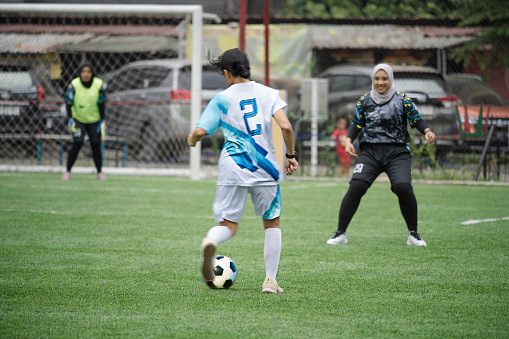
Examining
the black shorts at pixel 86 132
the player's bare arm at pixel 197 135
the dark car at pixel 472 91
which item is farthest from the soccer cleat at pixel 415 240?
the dark car at pixel 472 91

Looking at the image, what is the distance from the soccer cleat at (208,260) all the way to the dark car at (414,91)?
34.6 ft

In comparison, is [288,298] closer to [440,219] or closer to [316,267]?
[316,267]

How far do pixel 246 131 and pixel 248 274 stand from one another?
4.10ft

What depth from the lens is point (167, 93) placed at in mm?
15734

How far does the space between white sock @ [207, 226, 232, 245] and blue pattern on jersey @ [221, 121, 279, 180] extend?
1.41 ft

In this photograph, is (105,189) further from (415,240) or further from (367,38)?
(367,38)

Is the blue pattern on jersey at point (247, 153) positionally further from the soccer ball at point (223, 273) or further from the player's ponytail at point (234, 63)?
the soccer ball at point (223, 273)

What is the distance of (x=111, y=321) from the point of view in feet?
13.8

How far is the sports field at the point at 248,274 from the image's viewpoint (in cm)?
417

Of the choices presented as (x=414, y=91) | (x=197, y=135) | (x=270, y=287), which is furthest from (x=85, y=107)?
(x=270, y=287)

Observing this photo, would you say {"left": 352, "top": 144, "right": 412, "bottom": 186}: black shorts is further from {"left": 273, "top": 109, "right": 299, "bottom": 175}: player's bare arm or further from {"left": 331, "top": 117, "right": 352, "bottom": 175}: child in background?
{"left": 331, "top": 117, "right": 352, "bottom": 175}: child in background

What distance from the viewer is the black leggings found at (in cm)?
728

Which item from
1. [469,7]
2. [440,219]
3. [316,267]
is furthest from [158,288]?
[469,7]

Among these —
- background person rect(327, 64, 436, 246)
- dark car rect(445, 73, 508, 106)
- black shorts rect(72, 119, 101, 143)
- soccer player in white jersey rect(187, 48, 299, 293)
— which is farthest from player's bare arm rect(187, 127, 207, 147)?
dark car rect(445, 73, 508, 106)
